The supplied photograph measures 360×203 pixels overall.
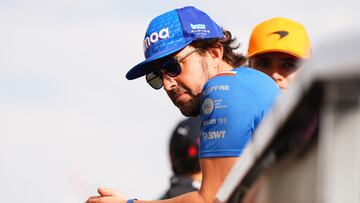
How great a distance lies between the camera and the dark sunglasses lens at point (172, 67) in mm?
5652

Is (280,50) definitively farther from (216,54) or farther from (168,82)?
(168,82)

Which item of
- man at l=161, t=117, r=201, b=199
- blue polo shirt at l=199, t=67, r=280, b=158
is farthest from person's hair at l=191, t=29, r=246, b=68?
man at l=161, t=117, r=201, b=199

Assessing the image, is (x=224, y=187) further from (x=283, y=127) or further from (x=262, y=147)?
(x=283, y=127)

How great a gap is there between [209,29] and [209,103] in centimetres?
116

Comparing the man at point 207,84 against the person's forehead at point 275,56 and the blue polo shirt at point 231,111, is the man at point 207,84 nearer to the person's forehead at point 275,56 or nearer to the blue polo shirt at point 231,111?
the blue polo shirt at point 231,111

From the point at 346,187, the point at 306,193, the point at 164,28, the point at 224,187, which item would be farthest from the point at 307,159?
the point at 164,28

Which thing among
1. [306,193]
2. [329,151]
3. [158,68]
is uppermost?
[329,151]

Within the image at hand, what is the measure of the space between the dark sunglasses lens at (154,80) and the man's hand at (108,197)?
0.85 meters

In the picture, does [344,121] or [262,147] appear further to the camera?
[262,147]

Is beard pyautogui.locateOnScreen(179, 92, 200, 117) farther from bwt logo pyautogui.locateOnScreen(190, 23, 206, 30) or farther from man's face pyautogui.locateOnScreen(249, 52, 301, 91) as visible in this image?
man's face pyautogui.locateOnScreen(249, 52, 301, 91)

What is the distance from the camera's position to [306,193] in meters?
2.40

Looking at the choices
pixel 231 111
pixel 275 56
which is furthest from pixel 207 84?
pixel 275 56

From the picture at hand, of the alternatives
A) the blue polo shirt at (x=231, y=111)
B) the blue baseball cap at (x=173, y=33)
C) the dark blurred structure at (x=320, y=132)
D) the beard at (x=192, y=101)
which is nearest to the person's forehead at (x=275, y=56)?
the blue baseball cap at (x=173, y=33)

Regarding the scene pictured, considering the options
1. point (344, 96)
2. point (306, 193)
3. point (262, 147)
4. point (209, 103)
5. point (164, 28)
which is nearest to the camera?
point (344, 96)
